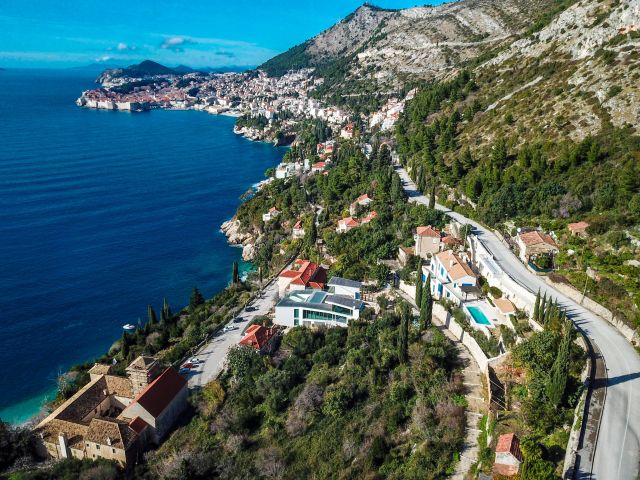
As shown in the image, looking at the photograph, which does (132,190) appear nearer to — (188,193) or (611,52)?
(188,193)

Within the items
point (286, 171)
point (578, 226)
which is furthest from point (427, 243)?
point (286, 171)

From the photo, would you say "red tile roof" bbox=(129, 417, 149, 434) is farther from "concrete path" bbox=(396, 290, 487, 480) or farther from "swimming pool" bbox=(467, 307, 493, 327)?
"swimming pool" bbox=(467, 307, 493, 327)

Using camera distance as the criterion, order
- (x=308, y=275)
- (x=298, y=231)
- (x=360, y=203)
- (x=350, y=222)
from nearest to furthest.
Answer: (x=308, y=275)
(x=350, y=222)
(x=360, y=203)
(x=298, y=231)

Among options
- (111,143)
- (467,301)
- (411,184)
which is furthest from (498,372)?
(111,143)

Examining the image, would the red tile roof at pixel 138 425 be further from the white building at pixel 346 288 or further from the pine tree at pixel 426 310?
the pine tree at pixel 426 310

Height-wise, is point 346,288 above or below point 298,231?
below

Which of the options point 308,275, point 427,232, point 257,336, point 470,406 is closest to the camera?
point 470,406

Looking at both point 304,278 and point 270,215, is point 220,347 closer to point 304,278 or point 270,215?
point 304,278

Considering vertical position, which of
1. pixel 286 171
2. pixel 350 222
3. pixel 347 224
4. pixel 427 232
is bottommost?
pixel 347 224
